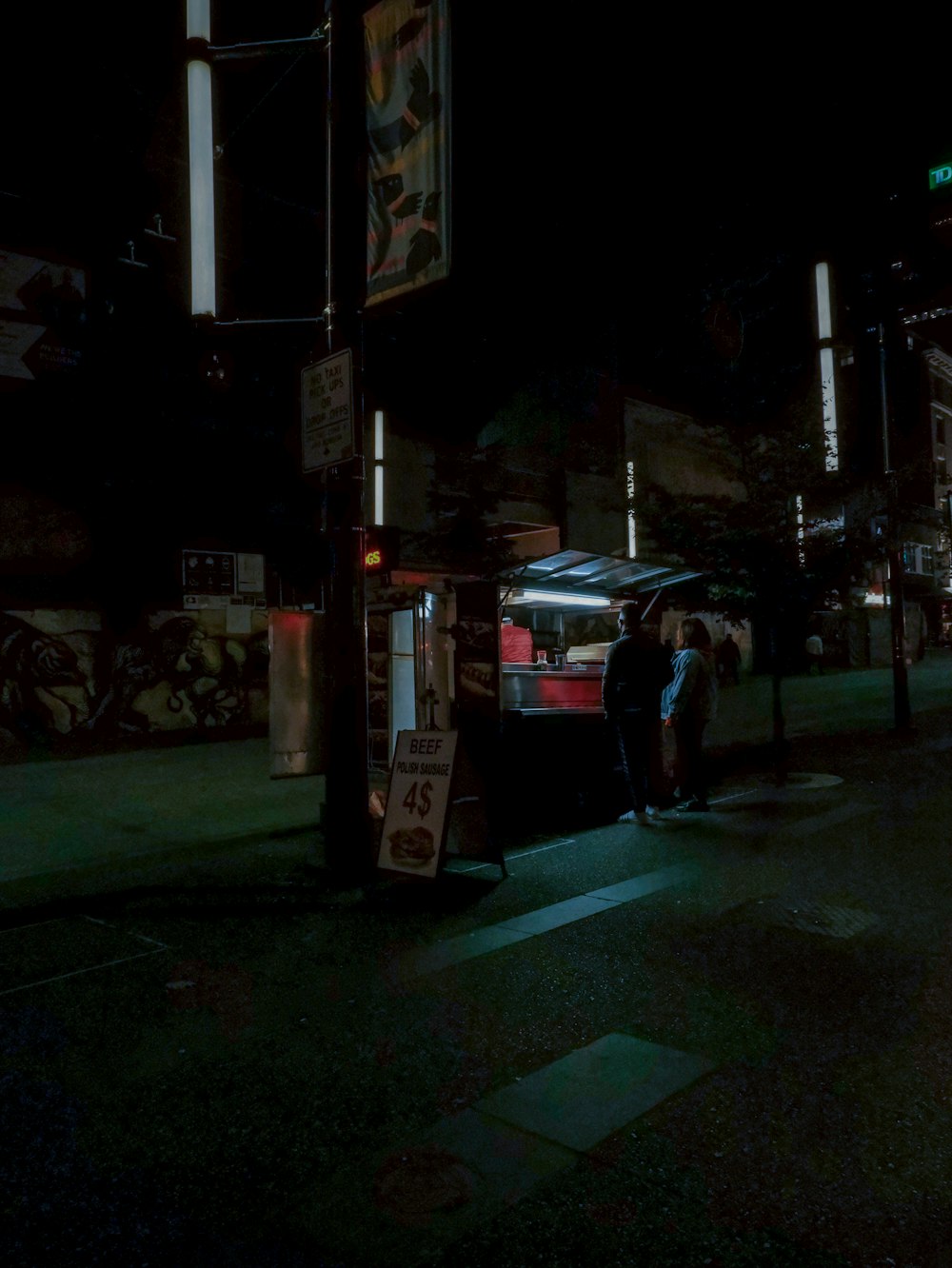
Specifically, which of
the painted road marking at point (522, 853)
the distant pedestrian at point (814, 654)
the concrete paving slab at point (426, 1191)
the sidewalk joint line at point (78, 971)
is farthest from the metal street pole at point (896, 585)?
the distant pedestrian at point (814, 654)

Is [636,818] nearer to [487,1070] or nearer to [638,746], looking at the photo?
[638,746]

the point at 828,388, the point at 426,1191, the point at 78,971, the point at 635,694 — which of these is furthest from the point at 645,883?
the point at 828,388

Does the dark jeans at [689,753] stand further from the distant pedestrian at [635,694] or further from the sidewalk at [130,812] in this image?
the sidewalk at [130,812]

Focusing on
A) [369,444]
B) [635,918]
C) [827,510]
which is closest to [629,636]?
[635,918]

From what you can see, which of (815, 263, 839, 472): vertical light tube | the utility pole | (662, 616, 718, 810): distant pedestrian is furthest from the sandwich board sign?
(815, 263, 839, 472): vertical light tube

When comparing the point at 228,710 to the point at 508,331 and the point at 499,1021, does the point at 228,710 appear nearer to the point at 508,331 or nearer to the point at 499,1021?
the point at 508,331

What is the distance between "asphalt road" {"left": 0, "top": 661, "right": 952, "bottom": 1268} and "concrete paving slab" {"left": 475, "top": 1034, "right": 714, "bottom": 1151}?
0.05 ft

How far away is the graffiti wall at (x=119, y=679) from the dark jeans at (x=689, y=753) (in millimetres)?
9558

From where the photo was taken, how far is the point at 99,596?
14680mm

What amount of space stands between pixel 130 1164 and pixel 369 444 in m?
17.8

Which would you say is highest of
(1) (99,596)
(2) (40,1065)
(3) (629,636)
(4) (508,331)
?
(4) (508,331)

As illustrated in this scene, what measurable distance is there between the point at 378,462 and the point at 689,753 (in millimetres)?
12199

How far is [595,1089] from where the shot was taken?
11.3 ft

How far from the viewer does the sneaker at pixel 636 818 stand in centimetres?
858
